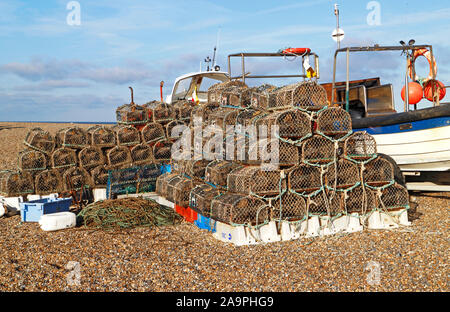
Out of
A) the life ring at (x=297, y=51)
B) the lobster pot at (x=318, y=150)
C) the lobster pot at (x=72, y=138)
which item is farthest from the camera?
the life ring at (x=297, y=51)

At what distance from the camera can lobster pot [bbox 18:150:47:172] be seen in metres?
10.4

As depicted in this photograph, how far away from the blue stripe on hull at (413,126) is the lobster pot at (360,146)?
187cm

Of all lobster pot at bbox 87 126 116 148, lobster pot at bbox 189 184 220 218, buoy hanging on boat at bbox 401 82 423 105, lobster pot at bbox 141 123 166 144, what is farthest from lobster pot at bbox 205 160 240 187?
buoy hanging on boat at bbox 401 82 423 105

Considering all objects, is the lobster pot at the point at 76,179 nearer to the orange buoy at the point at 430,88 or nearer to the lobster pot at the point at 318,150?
the lobster pot at the point at 318,150

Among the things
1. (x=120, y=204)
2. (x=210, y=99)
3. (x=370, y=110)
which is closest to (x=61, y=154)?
(x=120, y=204)

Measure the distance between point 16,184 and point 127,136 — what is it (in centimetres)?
289

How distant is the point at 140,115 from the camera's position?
11.5m

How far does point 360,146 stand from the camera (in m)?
8.27

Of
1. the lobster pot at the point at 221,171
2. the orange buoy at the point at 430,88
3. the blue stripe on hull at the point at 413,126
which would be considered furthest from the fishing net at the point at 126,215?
the orange buoy at the point at 430,88

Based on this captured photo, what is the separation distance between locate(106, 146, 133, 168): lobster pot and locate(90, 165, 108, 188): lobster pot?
0.23 meters

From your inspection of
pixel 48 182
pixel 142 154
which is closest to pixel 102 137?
pixel 142 154

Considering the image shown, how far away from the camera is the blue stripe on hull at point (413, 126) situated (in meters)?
9.07

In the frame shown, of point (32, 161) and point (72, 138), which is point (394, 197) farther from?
point (32, 161)

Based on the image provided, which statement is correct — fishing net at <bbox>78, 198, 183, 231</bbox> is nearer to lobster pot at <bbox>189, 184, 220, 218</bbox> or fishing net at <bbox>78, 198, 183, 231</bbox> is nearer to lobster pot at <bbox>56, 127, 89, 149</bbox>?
lobster pot at <bbox>189, 184, 220, 218</bbox>
